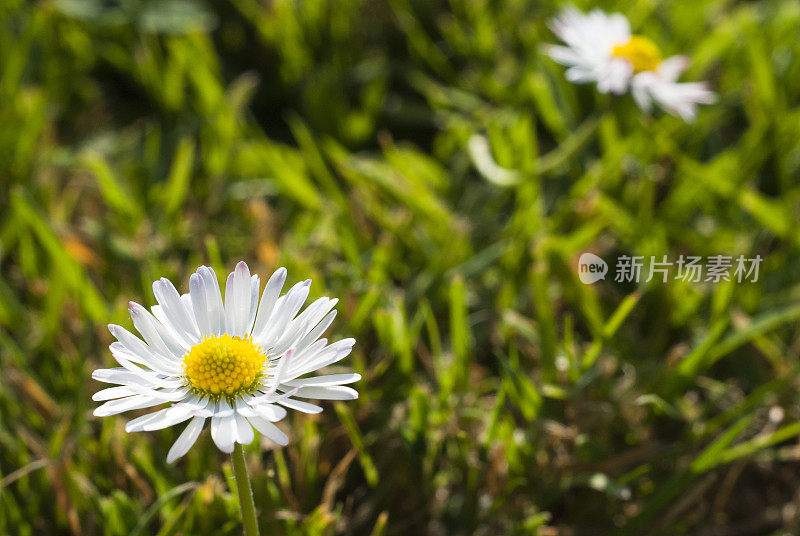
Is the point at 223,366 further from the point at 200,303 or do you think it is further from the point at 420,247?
the point at 420,247

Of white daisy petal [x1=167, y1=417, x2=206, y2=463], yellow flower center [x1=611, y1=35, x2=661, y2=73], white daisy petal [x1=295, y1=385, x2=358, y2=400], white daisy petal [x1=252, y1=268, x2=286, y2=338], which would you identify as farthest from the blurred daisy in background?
white daisy petal [x1=167, y1=417, x2=206, y2=463]

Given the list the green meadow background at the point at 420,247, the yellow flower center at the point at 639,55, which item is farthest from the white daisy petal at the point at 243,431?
the yellow flower center at the point at 639,55

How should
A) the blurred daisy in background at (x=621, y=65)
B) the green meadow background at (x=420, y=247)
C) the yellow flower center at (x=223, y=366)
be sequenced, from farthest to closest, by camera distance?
the blurred daisy in background at (x=621, y=65) < the green meadow background at (x=420, y=247) < the yellow flower center at (x=223, y=366)

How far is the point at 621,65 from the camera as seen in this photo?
77.2 inches

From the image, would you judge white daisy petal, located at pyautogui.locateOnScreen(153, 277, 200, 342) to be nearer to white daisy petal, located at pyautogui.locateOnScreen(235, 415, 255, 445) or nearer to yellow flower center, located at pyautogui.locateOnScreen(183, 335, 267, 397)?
yellow flower center, located at pyautogui.locateOnScreen(183, 335, 267, 397)

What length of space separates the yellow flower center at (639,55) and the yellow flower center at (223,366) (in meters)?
1.30

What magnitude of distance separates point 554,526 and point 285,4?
171cm

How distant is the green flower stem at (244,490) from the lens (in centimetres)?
103

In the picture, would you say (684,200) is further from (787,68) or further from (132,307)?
(132,307)

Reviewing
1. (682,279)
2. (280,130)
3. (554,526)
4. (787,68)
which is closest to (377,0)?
(280,130)

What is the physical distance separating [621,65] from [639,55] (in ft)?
0.26

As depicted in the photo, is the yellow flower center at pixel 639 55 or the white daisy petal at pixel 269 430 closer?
the white daisy petal at pixel 269 430

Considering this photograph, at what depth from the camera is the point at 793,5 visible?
2549mm

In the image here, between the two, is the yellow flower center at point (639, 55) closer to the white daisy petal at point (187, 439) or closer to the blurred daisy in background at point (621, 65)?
the blurred daisy in background at point (621, 65)
